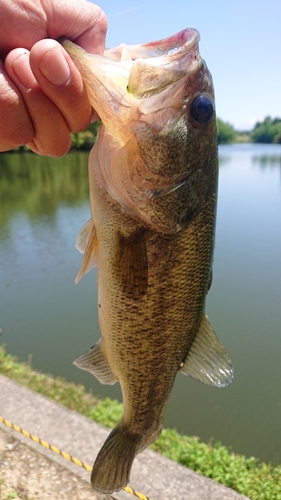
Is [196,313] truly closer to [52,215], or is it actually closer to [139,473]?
[139,473]

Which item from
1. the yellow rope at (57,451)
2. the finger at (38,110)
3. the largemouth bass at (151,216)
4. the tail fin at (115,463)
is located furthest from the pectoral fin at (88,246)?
the yellow rope at (57,451)

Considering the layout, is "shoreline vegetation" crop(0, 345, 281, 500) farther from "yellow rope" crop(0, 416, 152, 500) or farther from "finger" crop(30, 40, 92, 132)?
"finger" crop(30, 40, 92, 132)

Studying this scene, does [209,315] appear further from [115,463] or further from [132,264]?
[132,264]

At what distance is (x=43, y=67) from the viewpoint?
1.32m

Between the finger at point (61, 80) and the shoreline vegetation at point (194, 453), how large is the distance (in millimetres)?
3004

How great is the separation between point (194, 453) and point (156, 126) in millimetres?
3028

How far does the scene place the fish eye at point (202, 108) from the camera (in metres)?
1.53

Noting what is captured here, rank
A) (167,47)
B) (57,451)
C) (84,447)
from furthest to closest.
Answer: (84,447), (57,451), (167,47)

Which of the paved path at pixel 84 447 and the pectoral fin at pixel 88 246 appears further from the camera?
the paved path at pixel 84 447

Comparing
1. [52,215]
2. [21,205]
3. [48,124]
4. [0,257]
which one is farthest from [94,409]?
[21,205]

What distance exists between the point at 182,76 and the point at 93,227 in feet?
2.23

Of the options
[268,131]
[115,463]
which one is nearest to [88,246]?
[115,463]

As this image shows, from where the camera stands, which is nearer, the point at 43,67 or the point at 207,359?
the point at 43,67

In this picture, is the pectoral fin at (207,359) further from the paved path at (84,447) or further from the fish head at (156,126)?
the paved path at (84,447)
